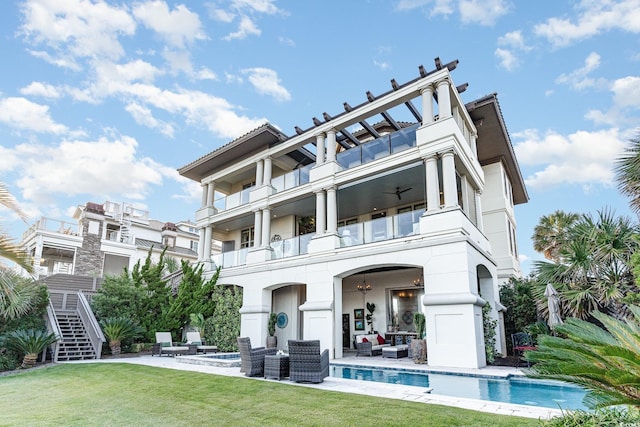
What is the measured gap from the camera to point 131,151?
2231 centimetres

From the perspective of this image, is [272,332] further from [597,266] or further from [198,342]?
[597,266]

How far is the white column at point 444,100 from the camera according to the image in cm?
1345

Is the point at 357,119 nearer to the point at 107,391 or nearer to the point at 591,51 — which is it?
the point at 591,51

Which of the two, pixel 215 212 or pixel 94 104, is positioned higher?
pixel 94 104

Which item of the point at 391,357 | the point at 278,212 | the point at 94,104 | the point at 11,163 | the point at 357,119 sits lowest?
the point at 391,357

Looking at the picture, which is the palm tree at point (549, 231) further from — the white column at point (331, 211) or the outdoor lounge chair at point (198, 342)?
the outdoor lounge chair at point (198, 342)

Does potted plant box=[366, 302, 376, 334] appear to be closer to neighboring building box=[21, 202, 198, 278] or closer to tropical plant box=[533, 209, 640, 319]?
tropical plant box=[533, 209, 640, 319]

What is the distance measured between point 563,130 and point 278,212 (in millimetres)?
17029

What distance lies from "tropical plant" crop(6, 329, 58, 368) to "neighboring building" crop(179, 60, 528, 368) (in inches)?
298

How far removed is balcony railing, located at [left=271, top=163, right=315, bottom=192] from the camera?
701 inches

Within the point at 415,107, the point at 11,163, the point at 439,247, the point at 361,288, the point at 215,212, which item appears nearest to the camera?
the point at 11,163

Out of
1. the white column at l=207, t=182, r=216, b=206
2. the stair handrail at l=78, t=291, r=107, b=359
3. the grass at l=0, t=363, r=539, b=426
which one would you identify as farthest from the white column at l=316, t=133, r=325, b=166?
the stair handrail at l=78, t=291, r=107, b=359

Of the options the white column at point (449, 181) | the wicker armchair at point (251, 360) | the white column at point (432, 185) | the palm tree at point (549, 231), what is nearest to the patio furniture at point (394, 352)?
the white column at point (432, 185)

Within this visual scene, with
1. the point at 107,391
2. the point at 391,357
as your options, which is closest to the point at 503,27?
the point at 391,357
